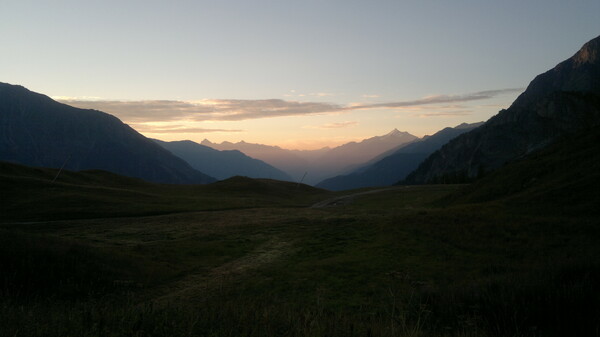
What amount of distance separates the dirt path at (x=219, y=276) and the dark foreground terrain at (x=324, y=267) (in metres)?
0.12

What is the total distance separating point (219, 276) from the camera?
16.8 metres

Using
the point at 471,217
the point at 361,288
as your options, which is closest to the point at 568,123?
the point at 471,217

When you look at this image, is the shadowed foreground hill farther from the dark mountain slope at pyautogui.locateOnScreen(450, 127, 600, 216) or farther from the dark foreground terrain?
the dark mountain slope at pyautogui.locateOnScreen(450, 127, 600, 216)

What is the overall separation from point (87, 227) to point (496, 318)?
33.0m

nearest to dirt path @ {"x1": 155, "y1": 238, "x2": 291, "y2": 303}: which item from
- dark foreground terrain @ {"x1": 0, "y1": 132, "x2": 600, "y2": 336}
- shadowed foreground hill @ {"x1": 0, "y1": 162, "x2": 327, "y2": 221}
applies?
dark foreground terrain @ {"x1": 0, "y1": 132, "x2": 600, "y2": 336}

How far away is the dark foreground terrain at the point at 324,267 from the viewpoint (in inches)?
277

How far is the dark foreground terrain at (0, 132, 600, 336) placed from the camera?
7.04 meters

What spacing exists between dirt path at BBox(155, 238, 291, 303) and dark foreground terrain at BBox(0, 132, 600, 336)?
0.12m

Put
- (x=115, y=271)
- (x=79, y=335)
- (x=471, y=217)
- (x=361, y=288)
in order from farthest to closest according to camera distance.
Answer: 1. (x=471, y=217)
2. (x=115, y=271)
3. (x=361, y=288)
4. (x=79, y=335)

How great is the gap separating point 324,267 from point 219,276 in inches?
199

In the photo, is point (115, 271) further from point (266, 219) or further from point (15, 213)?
point (15, 213)

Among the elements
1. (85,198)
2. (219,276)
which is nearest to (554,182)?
(219,276)

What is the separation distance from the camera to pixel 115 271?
16.2 metres

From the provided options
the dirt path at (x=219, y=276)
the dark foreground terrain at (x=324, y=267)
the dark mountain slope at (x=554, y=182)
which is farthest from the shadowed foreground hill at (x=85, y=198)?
the dark mountain slope at (x=554, y=182)
